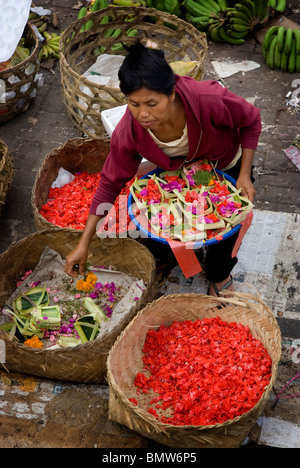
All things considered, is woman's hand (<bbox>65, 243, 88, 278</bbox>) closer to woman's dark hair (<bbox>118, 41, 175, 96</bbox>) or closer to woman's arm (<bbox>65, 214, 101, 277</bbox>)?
woman's arm (<bbox>65, 214, 101, 277</bbox>)

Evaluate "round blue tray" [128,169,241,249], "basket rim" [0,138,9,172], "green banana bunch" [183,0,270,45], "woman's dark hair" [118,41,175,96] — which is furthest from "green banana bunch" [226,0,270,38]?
"woman's dark hair" [118,41,175,96]

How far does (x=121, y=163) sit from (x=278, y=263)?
1.34 metres

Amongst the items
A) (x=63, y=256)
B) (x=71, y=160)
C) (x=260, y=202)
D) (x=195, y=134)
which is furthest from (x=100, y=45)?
(x=195, y=134)

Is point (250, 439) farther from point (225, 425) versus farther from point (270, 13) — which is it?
point (270, 13)

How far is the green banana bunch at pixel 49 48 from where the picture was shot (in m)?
5.00

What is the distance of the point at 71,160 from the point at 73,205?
1.50ft

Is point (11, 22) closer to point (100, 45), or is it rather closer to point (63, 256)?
point (100, 45)

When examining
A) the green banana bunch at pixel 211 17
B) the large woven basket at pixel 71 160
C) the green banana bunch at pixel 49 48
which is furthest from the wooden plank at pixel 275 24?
the large woven basket at pixel 71 160

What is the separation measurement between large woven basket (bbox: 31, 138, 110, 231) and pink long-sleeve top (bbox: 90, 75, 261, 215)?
3.20ft

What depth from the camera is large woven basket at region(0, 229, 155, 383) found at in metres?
2.67

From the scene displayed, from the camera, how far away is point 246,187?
2.79m

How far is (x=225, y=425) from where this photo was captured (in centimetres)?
225

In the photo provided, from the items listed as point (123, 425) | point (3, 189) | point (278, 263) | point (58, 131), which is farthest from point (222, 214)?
point (58, 131)

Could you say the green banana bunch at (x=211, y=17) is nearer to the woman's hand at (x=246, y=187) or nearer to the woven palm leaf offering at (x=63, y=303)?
the woman's hand at (x=246, y=187)
